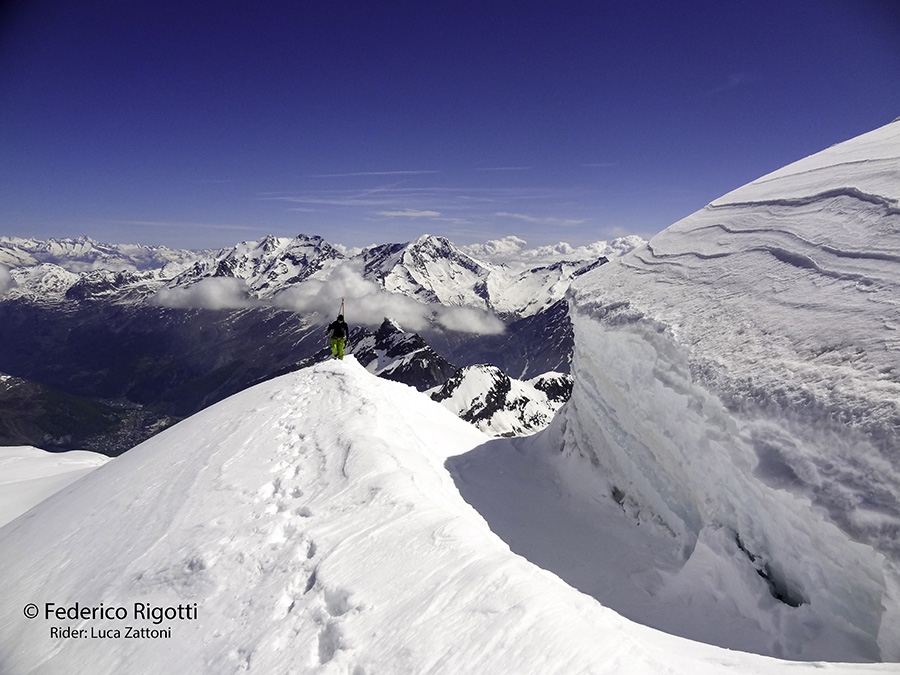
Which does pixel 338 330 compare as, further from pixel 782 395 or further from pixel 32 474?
pixel 782 395

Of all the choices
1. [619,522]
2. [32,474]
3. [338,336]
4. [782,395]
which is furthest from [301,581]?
[32,474]

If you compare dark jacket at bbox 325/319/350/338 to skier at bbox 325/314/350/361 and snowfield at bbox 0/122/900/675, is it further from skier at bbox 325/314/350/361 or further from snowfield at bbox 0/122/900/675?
snowfield at bbox 0/122/900/675

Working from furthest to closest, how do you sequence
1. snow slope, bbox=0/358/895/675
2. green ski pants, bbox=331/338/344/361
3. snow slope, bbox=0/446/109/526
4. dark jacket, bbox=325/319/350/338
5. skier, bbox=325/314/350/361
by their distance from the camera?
green ski pants, bbox=331/338/344/361
skier, bbox=325/314/350/361
dark jacket, bbox=325/319/350/338
snow slope, bbox=0/446/109/526
snow slope, bbox=0/358/895/675

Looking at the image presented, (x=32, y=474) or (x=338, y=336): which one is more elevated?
(x=338, y=336)

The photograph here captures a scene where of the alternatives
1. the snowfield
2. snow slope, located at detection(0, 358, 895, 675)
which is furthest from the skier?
snow slope, located at detection(0, 358, 895, 675)

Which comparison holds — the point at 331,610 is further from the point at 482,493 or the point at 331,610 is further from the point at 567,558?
the point at 482,493

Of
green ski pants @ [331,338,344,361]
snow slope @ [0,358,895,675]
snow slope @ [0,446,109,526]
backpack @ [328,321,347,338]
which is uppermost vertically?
backpack @ [328,321,347,338]
